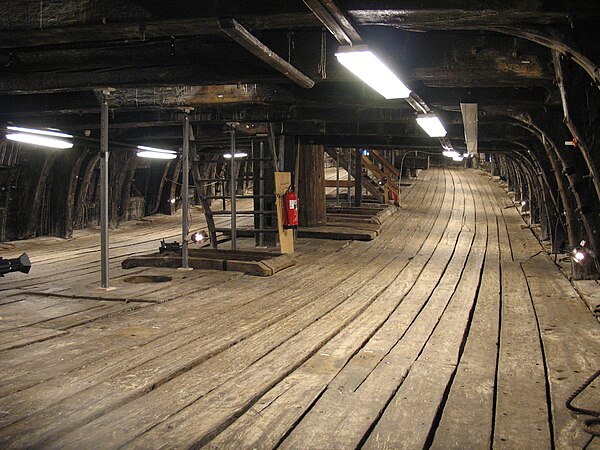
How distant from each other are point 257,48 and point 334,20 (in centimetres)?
79

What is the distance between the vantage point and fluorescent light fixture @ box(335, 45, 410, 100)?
3734 mm

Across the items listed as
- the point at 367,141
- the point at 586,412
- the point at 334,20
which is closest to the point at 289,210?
the point at 367,141

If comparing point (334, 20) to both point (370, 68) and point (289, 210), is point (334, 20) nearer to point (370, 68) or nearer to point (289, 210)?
point (370, 68)

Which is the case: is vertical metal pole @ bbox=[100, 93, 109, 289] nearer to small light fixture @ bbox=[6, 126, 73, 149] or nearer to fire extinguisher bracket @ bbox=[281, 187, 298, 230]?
small light fixture @ bbox=[6, 126, 73, 149]

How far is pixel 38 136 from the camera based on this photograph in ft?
26.8

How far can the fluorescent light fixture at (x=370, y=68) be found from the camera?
3.73m

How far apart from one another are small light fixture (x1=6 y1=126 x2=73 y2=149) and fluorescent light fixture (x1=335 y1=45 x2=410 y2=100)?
192 inches

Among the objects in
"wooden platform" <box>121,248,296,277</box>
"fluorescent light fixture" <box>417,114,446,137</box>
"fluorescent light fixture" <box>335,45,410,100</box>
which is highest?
"fluorescent light fixture" <box>335,45,410,100</box>

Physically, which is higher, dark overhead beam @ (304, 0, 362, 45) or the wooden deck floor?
dark overhead beam @ (304, 0, 362, 45)

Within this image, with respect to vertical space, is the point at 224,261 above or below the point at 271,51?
below

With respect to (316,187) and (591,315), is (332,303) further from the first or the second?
(316,187)

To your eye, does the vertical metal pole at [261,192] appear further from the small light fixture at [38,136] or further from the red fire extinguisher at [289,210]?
the small light fixture at [38,136]

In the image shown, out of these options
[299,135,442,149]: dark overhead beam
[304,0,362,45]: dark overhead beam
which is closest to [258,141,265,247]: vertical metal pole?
[299,135,442,149]: dark overhead beam

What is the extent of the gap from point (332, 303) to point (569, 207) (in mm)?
3201
